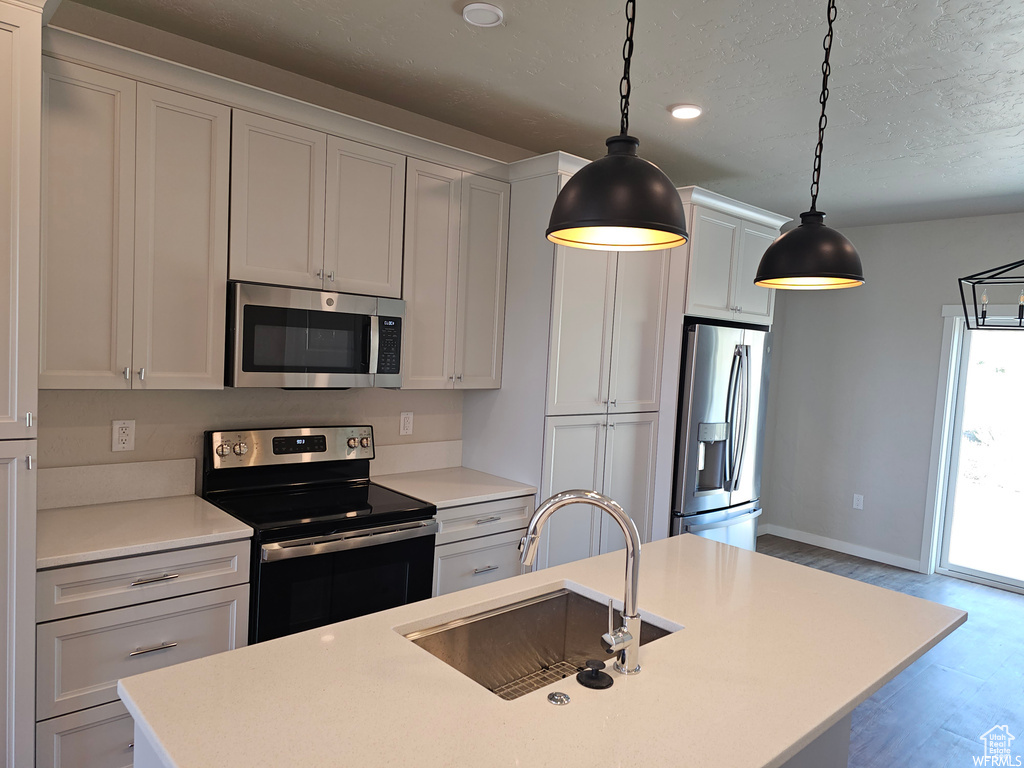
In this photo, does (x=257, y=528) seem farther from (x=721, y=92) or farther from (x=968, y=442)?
(x=968, y=442)

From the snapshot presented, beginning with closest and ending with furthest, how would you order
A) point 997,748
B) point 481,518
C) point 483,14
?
point 483,14 < point 997,748 < point 481,518

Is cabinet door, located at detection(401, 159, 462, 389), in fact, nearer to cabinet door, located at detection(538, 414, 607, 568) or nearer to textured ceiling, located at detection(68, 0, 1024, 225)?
textured ceiling, located at detection(68, 0, 1024, 225)

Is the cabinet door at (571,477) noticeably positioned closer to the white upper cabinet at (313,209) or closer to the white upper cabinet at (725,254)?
the white upper cabinet at (725,254)

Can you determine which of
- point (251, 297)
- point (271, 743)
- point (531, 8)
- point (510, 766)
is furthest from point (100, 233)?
point (510, 766)

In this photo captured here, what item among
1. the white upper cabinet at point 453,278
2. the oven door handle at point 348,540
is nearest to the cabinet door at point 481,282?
the white upper cabinet at point 453,278

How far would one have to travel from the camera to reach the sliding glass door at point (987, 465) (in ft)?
15.3

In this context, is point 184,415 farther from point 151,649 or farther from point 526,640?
point 526,640

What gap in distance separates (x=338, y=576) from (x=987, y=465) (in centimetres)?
458

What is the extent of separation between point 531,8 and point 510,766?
208 cm

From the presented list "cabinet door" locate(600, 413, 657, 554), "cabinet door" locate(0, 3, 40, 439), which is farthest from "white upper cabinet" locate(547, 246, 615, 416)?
"cabinet door" locate(0, 3, 40, 439)

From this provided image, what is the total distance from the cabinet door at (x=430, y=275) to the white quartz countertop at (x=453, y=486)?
0.45 metres

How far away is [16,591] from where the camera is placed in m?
1.86

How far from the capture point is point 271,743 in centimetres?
108

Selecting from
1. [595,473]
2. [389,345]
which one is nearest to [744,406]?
[595,473]
